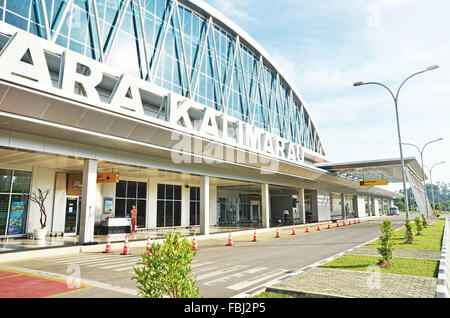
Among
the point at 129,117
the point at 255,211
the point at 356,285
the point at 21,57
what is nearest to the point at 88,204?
the point at 129,117

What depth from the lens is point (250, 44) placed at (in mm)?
40281

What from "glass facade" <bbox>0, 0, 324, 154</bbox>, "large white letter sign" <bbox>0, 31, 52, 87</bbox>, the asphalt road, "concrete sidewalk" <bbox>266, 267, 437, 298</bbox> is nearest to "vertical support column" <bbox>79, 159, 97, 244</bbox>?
the asphalt road

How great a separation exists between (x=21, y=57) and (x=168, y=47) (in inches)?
678

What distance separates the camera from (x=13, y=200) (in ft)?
64.0

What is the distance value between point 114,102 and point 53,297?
10362 mm

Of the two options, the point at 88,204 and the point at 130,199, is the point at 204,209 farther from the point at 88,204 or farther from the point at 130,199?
the point at 88,204

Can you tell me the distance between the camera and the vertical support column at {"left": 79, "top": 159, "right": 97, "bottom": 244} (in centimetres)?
1580

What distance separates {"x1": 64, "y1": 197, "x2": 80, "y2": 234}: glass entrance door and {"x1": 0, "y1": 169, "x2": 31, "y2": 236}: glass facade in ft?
10.1

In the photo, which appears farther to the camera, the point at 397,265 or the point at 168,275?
the point at 397,265

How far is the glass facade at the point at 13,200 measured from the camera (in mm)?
19094

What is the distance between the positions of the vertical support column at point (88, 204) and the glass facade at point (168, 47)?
8.15 metres

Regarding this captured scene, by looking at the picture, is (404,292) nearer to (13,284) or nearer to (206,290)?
(206,290)

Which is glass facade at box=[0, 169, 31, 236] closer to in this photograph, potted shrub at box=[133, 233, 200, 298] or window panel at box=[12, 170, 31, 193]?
window panel at box=[12, 170, 31, 193]
